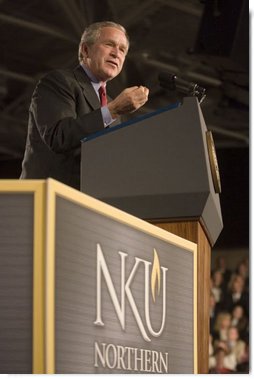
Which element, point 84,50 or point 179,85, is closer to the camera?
point 179,85

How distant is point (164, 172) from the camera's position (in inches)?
53.0

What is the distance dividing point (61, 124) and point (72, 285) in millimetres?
627

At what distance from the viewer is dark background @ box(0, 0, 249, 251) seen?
462 centimetres

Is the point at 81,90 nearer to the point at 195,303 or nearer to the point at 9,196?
the point at 195,303

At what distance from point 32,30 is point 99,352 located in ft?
14.1

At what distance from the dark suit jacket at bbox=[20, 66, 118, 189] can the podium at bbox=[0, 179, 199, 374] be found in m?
0.45

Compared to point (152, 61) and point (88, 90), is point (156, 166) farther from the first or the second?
point (152, 61)

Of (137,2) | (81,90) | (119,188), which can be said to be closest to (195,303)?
(119,188)

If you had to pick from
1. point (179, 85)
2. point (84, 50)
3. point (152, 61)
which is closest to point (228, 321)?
point (152, 61)

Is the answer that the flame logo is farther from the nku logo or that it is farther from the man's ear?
the man's ear

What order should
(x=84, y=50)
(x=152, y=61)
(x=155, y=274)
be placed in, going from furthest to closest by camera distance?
(x=152, y=61), (x=84, y=50), (x=155, y=274)

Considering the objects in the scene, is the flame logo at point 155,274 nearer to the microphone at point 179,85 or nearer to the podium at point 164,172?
the podium at point 164,172

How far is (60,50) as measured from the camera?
5.17m

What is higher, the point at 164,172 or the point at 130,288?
the point at 164,172
